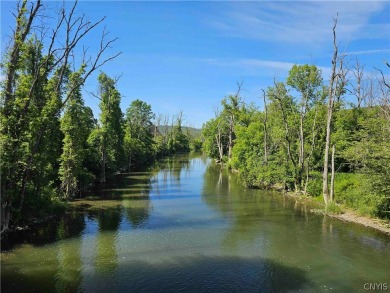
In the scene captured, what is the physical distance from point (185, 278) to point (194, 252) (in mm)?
3124

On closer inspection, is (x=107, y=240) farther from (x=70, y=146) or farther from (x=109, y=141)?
(x=109, y=141)

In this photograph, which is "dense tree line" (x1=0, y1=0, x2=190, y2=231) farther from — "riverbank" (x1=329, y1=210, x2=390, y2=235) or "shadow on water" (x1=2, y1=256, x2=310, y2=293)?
"riverbank" (x1=329, y1=210, x2=390, y2=235)

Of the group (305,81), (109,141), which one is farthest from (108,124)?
(305,81)

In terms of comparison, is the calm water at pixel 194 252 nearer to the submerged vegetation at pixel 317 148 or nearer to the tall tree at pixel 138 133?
the submerged vegetation at pixel 317 148

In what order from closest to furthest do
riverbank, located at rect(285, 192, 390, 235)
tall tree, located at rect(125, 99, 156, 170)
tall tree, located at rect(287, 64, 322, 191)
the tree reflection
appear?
the tree reflection
riverbank, located at rect(285, 192, 390, 235)
tall tree, located at rect(287, 64, 322, 191)
tall tree, located at rect(125, 99, 156, 170)

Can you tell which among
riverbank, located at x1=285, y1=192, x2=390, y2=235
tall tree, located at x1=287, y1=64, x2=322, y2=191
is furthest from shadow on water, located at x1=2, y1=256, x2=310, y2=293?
tall tree, located at x1=287, y1=64, x2=322, y2=191

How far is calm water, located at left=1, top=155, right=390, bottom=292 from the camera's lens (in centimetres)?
1361

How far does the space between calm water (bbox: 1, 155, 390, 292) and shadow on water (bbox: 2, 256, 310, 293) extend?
0.04 meters

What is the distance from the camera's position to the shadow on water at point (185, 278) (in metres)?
→ 13.0

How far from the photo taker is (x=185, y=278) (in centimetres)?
1409

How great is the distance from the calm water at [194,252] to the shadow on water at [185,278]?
0.13ft

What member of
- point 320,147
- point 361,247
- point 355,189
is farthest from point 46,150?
point 320,147

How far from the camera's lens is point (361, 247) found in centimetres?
1823

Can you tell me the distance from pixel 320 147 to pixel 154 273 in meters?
26.7
